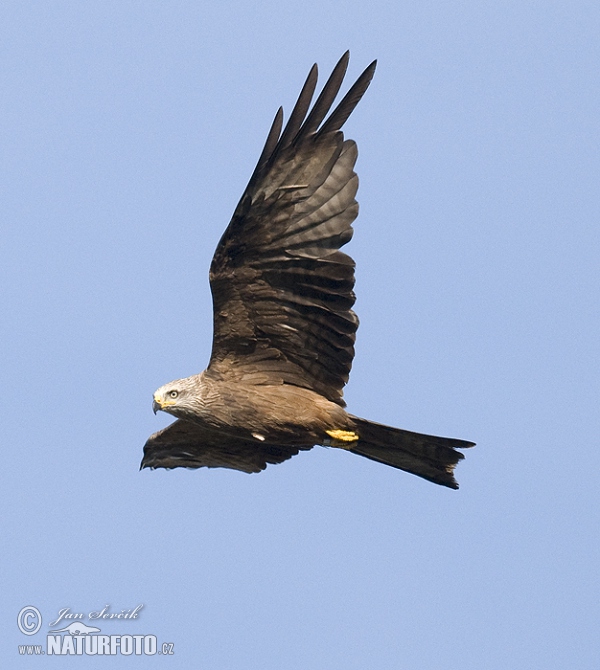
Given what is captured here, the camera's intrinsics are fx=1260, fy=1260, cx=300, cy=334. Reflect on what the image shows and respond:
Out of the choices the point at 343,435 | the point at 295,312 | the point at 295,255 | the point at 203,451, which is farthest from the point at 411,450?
the point at 203,451

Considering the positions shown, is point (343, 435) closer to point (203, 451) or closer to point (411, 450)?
point (411, 450)

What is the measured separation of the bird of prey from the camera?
10211mm

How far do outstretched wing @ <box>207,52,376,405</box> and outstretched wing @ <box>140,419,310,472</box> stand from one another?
1.36m

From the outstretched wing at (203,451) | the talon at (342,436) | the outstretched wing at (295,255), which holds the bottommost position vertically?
the talon at (342,436)

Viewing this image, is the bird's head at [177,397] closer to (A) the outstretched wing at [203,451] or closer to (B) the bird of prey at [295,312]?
(B) the bird of prey at [295,312]

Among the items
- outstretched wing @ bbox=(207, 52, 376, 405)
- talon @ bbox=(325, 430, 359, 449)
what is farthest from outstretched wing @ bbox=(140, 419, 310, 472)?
outstretched wing @ bbox=(207, 52, 376, 405)

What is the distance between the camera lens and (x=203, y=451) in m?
12.2

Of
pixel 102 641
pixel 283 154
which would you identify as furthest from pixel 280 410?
pixel 102 641

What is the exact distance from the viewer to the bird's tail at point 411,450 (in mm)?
10703

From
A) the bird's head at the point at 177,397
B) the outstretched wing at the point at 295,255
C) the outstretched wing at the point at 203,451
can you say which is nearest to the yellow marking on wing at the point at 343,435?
the outstretched wing at the point at 295,255

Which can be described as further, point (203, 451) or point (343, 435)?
point (203, 451)

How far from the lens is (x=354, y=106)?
1016 cm

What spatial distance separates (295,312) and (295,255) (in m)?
0.51

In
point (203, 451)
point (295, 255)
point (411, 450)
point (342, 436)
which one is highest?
point (295, 255)
